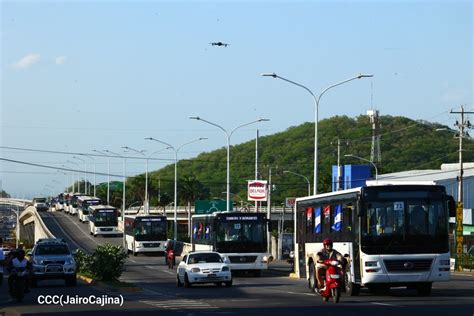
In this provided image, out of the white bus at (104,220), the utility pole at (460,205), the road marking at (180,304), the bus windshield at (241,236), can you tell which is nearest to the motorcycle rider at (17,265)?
the road marking at (180,304)

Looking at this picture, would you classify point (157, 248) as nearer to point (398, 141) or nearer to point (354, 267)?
point (354, 267)

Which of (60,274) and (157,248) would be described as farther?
(157,248)

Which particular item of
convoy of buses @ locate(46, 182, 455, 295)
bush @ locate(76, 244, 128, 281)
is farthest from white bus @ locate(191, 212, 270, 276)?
convoy of buses @ locate(46, 182, 455, 295)

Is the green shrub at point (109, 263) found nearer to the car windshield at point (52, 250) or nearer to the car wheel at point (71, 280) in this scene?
the car wheel at point (71, 280)

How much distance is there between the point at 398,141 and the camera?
18488 cm

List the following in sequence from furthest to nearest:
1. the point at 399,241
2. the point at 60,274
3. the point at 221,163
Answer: the point at 221,163
the point at 60,274
the point at 399,241

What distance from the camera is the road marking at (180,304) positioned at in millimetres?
24312

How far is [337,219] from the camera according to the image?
30328mm

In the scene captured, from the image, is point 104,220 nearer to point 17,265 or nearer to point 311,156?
point 17,265

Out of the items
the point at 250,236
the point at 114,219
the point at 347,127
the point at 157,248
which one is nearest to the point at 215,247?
the point at 250,236

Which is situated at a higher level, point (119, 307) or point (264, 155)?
point (264, 155)

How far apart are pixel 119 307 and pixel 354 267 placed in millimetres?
6846

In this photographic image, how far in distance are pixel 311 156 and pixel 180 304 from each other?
511ft

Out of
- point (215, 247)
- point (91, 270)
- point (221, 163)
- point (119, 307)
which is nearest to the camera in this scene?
point (119, 307)
